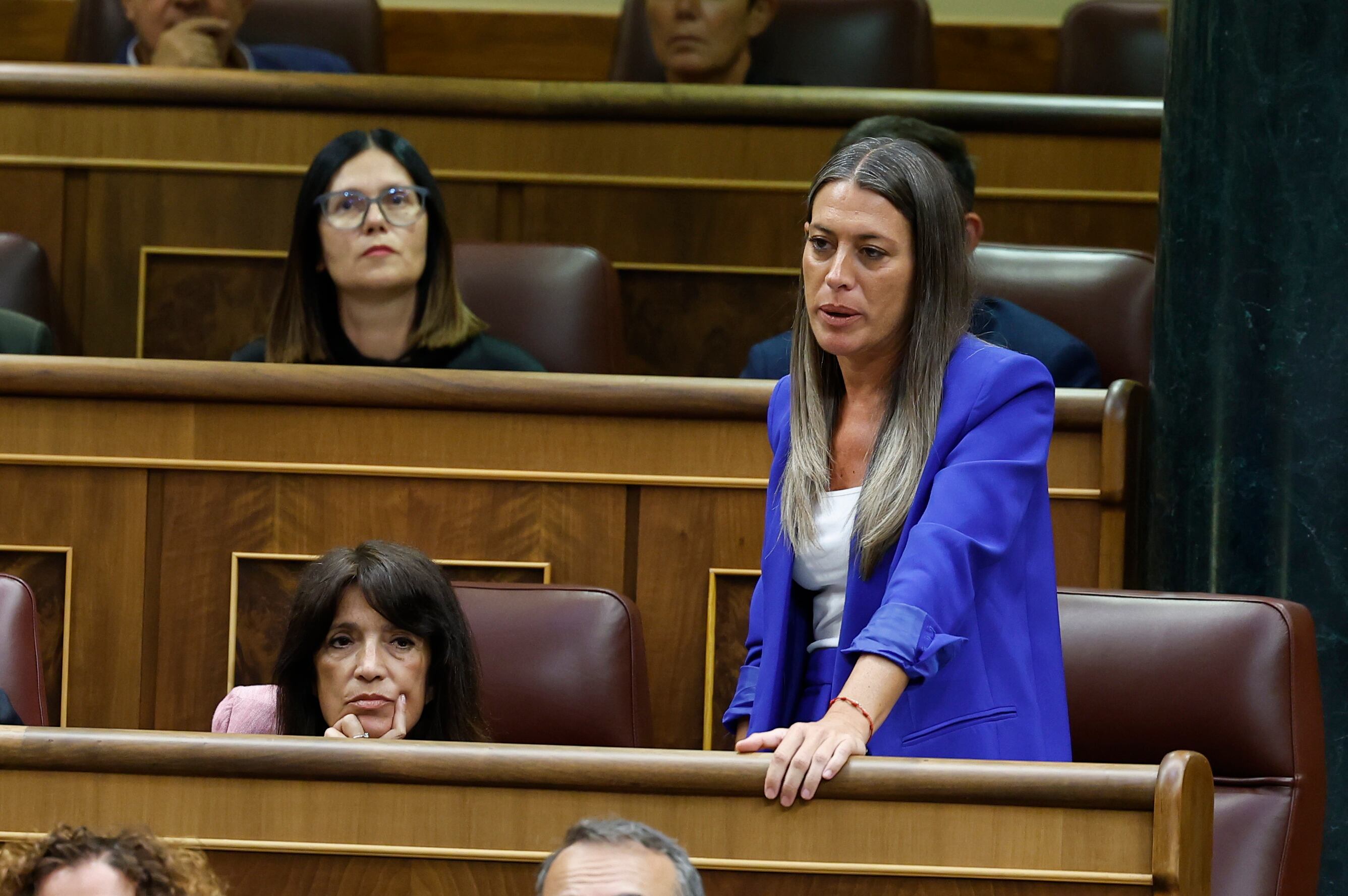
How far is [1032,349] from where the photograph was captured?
164cm

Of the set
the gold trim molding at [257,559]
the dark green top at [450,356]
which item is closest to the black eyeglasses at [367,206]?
the dark green top at [450,356]

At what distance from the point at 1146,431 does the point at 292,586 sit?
0.67 m

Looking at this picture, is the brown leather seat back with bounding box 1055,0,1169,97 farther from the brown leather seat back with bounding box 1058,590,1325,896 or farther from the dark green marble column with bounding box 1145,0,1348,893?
the brown leather seat back with bounding box 1058,590,1325,896

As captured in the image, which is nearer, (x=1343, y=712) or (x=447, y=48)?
(x=1343, y=712)

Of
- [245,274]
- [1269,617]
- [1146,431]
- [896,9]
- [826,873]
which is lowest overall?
[826,873]

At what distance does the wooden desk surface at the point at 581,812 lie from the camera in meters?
0.87

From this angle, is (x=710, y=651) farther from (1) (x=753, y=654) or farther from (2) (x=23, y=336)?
(2) (x=23, y=336)

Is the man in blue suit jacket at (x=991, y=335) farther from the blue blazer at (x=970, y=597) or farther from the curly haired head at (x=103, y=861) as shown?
the curly haired head at (x=103, y=861)

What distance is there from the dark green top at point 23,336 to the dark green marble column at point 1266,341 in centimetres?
95

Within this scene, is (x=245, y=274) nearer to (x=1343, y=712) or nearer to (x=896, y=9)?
(x=896, y=9)

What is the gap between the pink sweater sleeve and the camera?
1.25m

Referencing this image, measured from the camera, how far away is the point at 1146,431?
1478 mm

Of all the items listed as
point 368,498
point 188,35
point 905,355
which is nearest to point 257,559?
point 368,498

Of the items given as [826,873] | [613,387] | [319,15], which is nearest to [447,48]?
[319,15]
